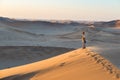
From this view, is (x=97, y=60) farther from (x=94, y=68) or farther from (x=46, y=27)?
(x=46, y=27)

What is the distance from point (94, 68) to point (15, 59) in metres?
9.72

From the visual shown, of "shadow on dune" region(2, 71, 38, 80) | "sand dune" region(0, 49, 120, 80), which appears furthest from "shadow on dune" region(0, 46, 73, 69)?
"sand dune" region(0, 49, 120, 80)

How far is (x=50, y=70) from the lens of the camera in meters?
7.80

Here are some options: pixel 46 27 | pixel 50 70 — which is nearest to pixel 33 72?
pixel 50 70

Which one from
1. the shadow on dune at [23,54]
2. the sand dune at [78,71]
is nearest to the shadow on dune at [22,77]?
the sand dune at [78,71]

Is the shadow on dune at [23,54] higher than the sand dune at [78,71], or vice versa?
the sand dune at [78,71]

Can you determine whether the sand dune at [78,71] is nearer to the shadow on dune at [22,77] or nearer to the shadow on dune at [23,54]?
the shadow on dune at [22,77]

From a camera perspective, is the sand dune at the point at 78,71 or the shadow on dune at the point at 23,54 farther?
the shadow on dune at the point at 23,54

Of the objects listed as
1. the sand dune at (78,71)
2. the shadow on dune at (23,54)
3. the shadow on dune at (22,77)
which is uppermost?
the sand dune at (78,71)

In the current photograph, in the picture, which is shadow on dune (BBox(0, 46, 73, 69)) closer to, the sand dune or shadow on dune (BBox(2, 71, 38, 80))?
shadow on dune (BBox(2, 71, 38, 80))

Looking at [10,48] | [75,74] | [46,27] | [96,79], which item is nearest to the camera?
[96,79]

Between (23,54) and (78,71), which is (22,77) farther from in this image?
(23,54)

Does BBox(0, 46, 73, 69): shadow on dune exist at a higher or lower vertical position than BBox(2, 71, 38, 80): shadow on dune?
→ lower

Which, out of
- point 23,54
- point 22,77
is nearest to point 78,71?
point 22,77
